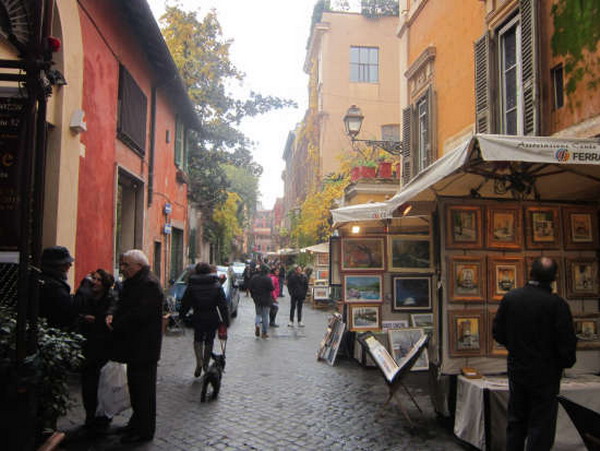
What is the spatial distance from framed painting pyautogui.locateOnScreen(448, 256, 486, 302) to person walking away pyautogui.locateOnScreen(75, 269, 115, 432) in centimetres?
355

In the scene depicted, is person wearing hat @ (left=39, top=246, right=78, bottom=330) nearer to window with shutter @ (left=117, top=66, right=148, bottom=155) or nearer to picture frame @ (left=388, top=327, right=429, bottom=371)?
picture frame @ (left=388, top=327, right=429, bottom=371)

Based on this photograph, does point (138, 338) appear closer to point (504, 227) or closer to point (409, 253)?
point (504, 227)

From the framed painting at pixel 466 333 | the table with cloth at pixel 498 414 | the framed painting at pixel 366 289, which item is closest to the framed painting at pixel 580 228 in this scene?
the framed painting at pixel 466 333

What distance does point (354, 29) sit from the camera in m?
32.2

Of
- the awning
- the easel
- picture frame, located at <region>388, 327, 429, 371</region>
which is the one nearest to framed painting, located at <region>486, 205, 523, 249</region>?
the awning

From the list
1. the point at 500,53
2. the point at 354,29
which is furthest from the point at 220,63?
the point at 500,53

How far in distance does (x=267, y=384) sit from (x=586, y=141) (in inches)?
210

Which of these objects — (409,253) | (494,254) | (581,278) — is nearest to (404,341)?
(409,253)

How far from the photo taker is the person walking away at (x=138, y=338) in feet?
16.9

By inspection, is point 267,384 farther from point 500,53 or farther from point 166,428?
point 500,53

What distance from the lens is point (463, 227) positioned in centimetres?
574

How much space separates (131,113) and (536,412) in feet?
35.5

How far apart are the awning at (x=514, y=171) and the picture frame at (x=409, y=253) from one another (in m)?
1.11

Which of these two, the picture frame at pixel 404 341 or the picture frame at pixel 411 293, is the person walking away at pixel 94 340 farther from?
the picture frame at pixel 411 293
